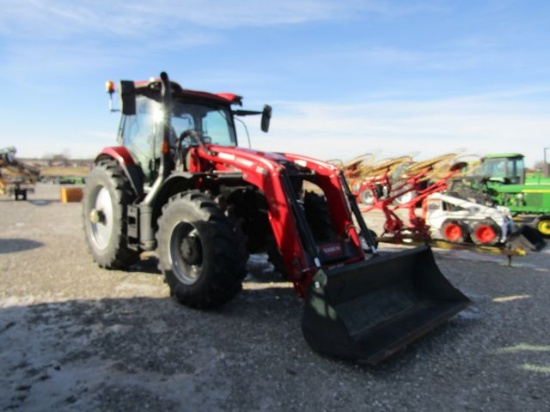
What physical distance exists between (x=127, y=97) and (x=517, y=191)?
11139mm

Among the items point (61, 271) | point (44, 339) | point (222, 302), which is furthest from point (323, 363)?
point (61, 271)

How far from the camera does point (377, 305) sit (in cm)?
421

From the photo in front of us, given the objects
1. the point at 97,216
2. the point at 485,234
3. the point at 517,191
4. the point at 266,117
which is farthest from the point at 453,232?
the point at 97,216

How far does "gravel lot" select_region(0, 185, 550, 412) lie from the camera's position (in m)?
2.94

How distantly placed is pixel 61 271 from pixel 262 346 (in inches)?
152

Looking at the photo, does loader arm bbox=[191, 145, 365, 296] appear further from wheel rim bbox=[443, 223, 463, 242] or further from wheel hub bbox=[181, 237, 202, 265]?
wheel rim bbox=[443, 223, 463, 242]

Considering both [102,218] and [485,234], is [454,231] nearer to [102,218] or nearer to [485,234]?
[485,234]

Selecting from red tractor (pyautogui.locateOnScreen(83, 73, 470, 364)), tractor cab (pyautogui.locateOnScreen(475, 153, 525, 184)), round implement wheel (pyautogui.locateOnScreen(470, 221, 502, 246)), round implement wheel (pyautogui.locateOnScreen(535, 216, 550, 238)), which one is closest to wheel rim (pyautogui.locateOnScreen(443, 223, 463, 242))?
round implement wheel (pyautogui.locateOnScreen(470, 221, 502, 246))

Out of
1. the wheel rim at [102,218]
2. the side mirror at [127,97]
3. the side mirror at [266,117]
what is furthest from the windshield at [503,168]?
the side mirror at [127,97]

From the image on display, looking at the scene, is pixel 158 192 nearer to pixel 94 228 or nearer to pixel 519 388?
pixel 94 228

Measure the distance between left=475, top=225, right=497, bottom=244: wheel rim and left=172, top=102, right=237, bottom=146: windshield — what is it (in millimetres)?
5735

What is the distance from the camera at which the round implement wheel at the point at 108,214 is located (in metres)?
5.90

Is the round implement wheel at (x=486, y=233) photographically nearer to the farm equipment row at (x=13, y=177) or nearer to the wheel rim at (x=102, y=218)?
the wheel rim at (x=102, y=218)

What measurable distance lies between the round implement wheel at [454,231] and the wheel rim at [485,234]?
12.2 inches
